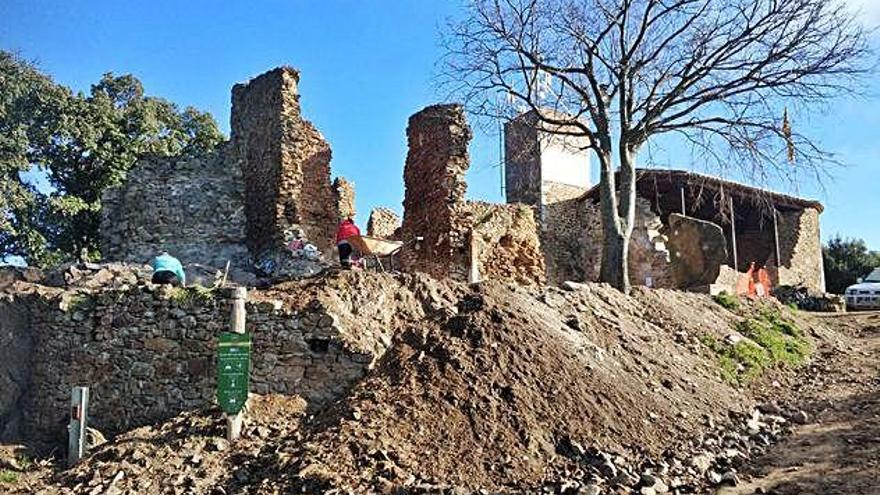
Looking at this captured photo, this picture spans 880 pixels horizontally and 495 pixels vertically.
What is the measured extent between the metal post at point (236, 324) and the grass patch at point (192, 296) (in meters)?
0.50

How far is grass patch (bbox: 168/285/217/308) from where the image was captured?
920cm

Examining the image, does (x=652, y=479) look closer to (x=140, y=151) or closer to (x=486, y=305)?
(x=486, y=305)

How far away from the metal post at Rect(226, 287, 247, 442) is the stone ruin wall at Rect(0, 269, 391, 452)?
0.39 meters

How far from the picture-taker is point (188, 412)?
870 centimetres

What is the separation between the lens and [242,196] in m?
18.0

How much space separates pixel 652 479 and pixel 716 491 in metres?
0.71

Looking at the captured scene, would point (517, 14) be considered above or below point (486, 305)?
above

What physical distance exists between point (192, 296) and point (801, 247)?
25.3 meters

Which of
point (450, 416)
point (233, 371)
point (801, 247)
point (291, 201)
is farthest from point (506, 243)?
point (233, 371)

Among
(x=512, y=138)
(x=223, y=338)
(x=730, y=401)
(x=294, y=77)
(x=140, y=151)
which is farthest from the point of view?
(x=140, y=151)

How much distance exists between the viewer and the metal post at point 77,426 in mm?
8320

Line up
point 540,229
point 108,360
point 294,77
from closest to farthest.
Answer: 1. point 108,360
2. point 294,77
3. point 540,229

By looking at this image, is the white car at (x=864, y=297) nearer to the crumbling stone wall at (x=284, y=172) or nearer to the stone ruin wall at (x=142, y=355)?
the crumbling stone wall at (x=284, y=172)

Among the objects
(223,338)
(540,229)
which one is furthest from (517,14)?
(540,229)
